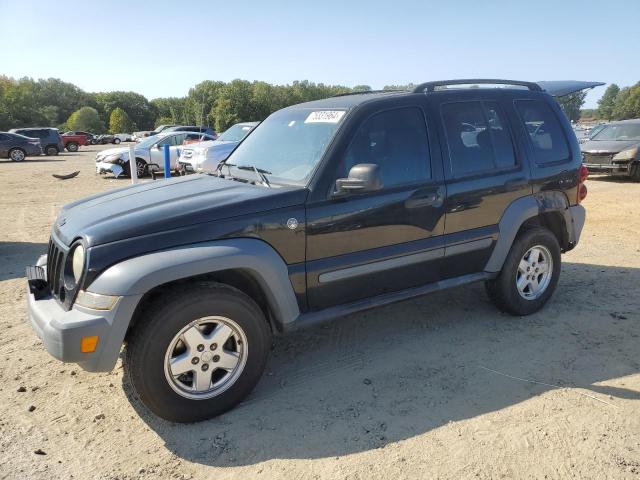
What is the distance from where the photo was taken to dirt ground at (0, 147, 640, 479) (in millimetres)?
2699

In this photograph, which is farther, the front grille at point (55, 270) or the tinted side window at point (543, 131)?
the tinted side window at point (543, 131)

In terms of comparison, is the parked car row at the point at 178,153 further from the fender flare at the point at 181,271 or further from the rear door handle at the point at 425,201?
the fender flare at the point at 181,271

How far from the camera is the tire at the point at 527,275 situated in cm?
436

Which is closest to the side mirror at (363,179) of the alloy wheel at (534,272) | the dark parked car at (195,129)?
the alloy wheel at (534,272)

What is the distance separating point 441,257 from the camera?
3924mm

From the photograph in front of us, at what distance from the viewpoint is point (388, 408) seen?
3191 mm

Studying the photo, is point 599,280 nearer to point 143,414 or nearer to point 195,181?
point 195,181

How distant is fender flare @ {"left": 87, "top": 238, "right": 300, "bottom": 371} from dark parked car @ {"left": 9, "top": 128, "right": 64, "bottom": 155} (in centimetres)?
3128

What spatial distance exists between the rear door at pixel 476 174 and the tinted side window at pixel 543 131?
0.21 meters

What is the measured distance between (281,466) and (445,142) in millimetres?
2602

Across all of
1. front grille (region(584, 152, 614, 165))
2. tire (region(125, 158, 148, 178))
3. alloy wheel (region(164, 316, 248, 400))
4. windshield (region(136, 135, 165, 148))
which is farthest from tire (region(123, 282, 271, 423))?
windshield (region(136, 135, 165, 148))

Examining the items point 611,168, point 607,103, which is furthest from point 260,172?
point 607,103

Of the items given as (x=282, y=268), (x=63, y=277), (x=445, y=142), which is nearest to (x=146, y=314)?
(x=63, y=277)

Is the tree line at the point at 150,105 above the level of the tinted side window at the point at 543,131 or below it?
above
